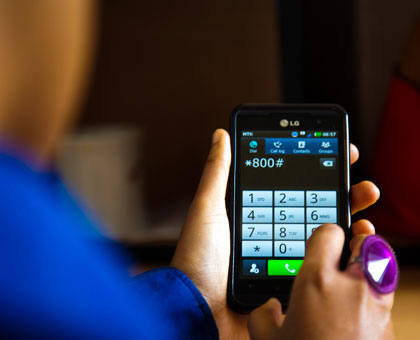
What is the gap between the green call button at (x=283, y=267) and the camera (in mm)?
598

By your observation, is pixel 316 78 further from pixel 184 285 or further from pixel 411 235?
pixel 184 285

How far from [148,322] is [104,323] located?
0.06 metres

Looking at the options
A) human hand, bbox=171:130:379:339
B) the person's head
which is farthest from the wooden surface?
the person's head

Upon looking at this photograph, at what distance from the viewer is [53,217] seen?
10.2 inches

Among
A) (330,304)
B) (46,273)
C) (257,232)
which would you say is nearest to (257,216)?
(257,232)

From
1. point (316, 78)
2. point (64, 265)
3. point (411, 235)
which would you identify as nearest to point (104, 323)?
point (64, 265)

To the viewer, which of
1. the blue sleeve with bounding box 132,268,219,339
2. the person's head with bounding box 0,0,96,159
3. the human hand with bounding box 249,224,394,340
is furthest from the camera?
the blue sleeve with bounding box 132,268,219,339

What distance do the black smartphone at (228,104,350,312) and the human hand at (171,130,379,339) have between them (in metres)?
0.01

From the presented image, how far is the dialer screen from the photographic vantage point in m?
0.61

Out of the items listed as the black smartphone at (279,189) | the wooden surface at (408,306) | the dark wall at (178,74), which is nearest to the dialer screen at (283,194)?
the black smartphone at (279,189)

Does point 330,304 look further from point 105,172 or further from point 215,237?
point 105,172

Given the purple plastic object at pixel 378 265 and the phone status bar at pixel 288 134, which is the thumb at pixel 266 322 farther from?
the phone status bar at pixel 288 134

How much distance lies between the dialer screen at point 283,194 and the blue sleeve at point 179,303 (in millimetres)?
98

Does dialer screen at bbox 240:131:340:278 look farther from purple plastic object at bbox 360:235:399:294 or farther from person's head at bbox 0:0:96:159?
person's head at bbox 0:0:96:159
